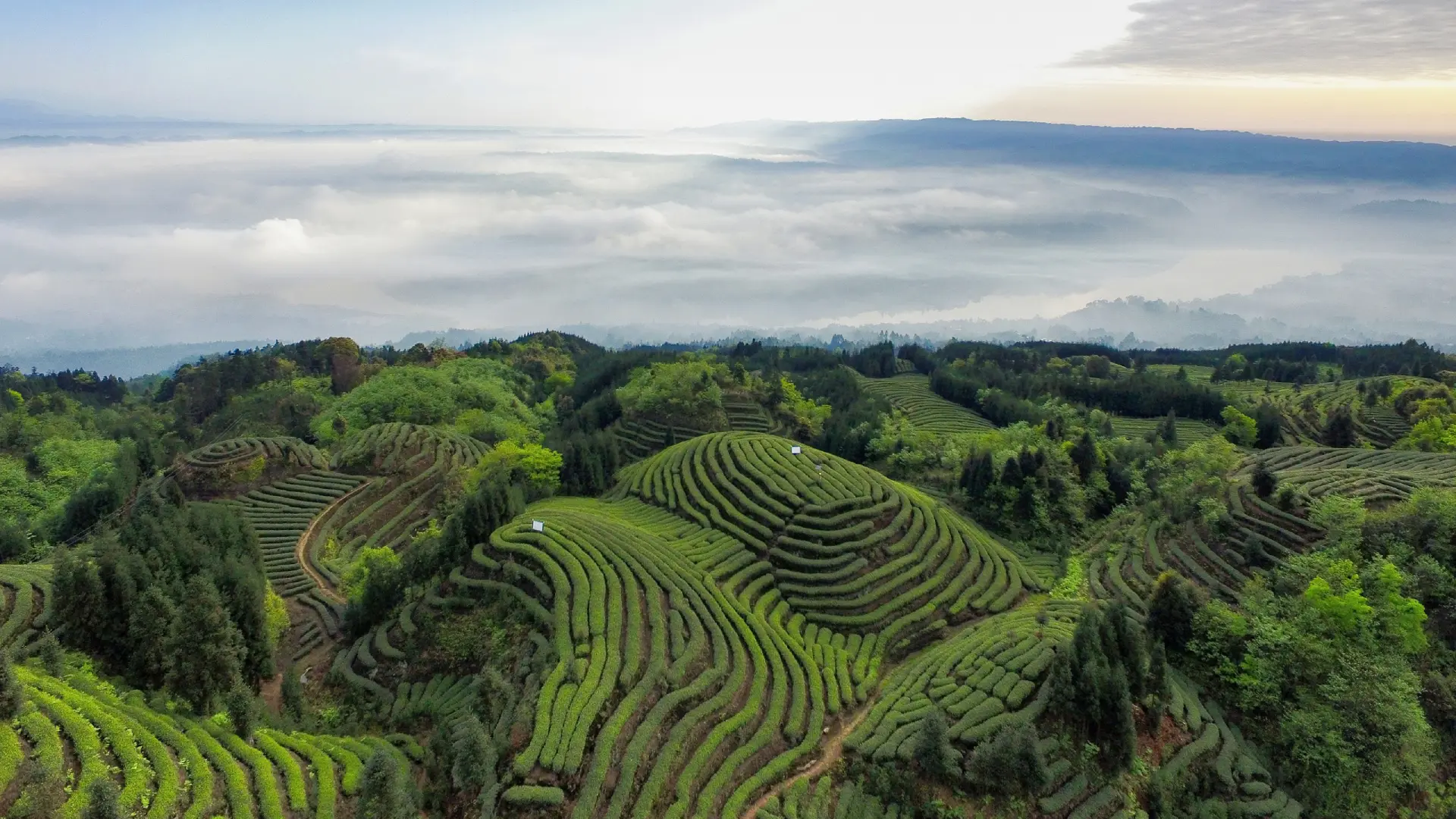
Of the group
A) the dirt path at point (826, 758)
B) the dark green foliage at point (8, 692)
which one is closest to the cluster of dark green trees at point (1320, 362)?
the dirt path at point (826, 758)

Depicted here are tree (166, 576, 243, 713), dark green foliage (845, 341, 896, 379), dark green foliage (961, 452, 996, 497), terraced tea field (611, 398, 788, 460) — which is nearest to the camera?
tree (166, 576, 243, 713)

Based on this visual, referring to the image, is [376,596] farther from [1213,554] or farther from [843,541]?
[1213,554]

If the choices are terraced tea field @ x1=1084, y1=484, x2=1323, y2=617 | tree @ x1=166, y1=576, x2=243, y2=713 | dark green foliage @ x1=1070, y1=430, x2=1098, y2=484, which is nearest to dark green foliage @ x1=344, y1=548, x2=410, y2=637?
tree @ x1=166, y1=576, x2=243, y2=713

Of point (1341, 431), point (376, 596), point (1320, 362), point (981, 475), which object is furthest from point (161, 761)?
point (1320, 362)

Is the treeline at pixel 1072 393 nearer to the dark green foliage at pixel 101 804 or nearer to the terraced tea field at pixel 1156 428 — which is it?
the terraced tea field at pixel 1156 428

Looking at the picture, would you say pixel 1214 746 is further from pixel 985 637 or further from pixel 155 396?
pixel 155 396

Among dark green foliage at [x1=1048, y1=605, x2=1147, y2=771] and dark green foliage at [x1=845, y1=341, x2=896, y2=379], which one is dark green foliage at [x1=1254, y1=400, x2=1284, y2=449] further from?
dark green foliage at [x1=1048, y1=605, x2=1147, y2=771]

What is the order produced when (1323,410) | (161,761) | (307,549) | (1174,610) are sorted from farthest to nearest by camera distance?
(1323,410), (307,549), (1174,610), (161,761)

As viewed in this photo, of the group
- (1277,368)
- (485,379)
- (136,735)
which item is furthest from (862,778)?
(1277,368)
